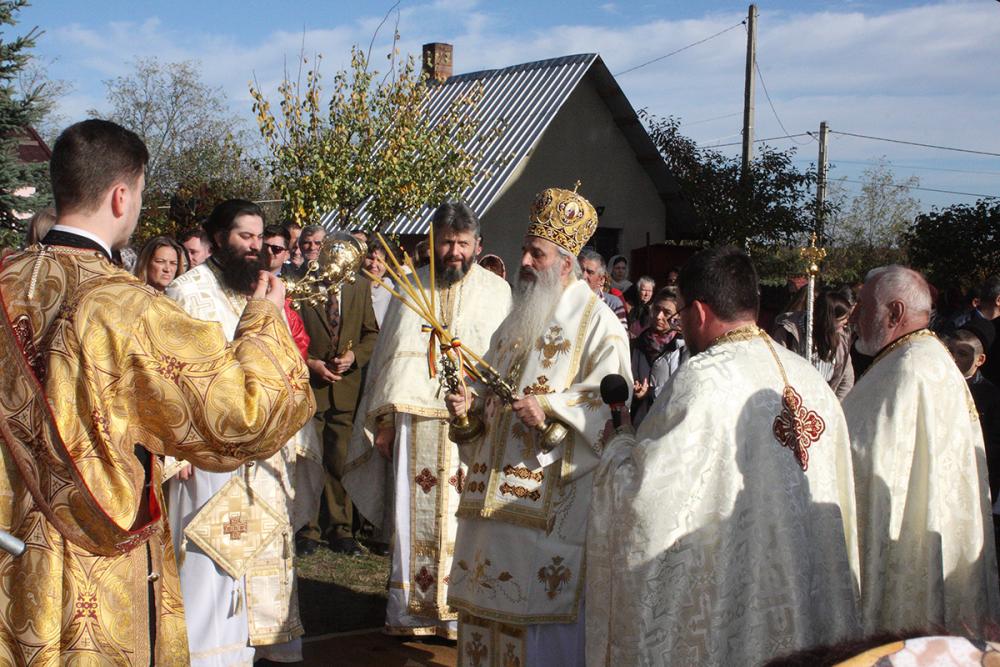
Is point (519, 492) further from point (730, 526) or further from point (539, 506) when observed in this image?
point (730, 526)

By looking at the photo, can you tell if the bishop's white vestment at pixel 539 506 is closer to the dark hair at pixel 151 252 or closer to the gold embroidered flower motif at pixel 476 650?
the gold embroidered flower motif at pixel 476 650

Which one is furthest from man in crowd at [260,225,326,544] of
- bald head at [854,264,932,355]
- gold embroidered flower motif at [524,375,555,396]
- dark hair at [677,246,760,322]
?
bald head at [854,264,932,355]

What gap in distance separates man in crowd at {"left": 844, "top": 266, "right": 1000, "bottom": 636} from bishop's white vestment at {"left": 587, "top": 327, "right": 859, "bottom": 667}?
693mm

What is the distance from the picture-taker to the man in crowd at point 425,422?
577 cm

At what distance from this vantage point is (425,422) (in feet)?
19.6

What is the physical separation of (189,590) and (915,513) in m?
3.17

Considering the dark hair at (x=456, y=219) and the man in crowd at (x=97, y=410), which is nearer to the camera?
the man in crowd at (x=97, y=410)

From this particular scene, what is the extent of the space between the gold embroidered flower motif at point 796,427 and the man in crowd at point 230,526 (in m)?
2.32

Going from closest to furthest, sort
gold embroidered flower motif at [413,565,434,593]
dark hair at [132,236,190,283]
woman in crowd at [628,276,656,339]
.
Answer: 1. gold embroidered flower motif at [413,565,434,593]
2. dark hair at [132,236,190,283]
3. woman in crowd at [628,276,656,339]

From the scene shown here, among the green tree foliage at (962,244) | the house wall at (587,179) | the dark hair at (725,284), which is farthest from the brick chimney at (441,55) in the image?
the dark hair at (725,284)

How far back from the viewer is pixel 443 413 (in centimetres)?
595

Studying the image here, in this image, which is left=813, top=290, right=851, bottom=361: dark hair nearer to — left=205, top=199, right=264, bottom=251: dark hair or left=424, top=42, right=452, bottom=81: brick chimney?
left=205, top=199, right=264, bottom=251: dark hair

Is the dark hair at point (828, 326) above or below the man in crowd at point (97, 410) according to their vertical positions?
above

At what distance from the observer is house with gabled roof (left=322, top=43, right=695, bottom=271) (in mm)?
20188
